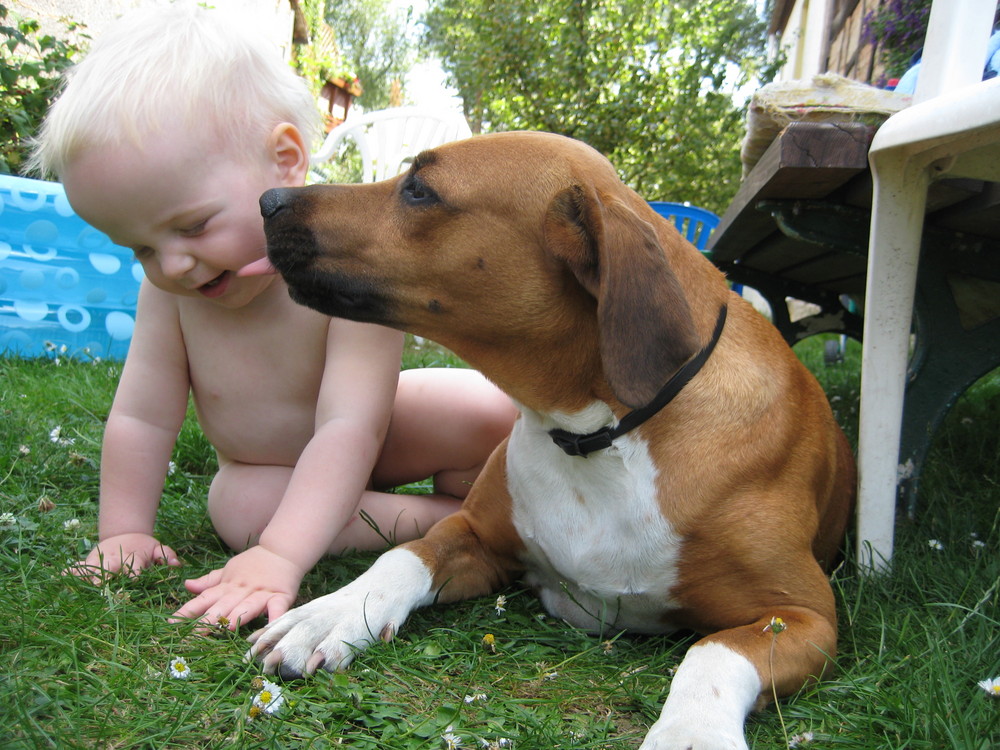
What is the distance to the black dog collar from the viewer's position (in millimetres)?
1714

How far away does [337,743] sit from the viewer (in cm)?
130

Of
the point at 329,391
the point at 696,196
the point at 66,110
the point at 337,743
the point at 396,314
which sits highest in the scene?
the point at 66,110

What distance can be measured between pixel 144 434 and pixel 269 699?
3.63ft

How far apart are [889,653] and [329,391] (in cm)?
140

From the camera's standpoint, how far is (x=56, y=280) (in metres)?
4.54

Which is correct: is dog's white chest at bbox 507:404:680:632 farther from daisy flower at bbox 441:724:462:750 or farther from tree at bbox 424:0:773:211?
tree at bbox 424:0:773:211

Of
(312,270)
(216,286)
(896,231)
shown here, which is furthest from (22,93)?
(896,231)

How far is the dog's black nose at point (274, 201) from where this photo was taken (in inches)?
71.7

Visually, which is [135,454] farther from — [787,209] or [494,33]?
[494,33]

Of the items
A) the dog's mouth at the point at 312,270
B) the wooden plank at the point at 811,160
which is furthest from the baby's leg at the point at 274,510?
the wooden plank at the point at 811,160

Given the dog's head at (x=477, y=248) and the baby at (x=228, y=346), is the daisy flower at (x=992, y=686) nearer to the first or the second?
the dog's head at (x=477, y=248)

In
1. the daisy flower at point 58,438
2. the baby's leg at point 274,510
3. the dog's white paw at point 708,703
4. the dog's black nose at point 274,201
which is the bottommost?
the daisy flower at point 58,438

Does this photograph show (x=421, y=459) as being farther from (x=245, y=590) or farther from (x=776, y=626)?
(x=776, y=626)

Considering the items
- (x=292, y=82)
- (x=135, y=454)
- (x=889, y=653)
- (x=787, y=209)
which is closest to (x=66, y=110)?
(x=292, y=82)
